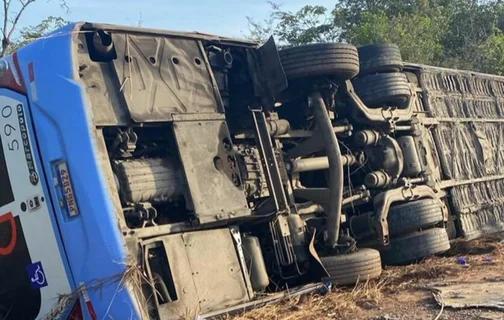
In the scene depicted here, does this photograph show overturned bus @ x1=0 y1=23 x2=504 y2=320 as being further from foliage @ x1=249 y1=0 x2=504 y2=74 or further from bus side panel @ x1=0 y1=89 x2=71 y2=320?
foliage @ x1=249 y1=0 x2=504 y2=74

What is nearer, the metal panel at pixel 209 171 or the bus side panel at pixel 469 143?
the metal panel at pixel 209 171

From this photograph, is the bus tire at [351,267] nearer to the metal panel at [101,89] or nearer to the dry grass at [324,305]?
the dry grass at [324,305]

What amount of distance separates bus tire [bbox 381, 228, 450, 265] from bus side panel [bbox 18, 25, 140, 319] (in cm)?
292

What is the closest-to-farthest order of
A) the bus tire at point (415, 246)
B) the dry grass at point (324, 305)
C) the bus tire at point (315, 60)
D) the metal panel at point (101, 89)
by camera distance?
the metal panel at point (101, 89)
the dry grass at point (324, 305)
the bus tire at point (315, 60)
the bus tire at point (415, 246)

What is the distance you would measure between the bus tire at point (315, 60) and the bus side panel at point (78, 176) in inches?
71.8

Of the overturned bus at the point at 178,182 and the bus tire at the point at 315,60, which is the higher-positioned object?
the bus tire at the point at 315,60

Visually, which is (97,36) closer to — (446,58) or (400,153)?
(400,153)

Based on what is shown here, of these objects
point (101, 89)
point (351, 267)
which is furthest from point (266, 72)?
point (351, 267)

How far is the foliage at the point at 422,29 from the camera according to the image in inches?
647

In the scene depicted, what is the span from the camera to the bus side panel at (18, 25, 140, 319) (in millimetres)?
3984

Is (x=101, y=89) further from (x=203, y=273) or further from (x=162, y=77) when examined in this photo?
(x=203, y=273)

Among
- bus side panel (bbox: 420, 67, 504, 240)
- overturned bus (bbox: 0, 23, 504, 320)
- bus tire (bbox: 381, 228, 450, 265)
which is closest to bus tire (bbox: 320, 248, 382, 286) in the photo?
overturned bus (bbox: 0, 23, 504, 320)

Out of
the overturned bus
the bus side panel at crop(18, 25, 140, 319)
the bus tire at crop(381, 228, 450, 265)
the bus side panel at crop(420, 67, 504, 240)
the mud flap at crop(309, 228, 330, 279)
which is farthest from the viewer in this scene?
the bus side panel at crop(420, 67, 504, 240)

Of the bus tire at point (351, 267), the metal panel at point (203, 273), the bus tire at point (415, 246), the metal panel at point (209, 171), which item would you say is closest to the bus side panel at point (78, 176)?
the metal panel at point (203, 273)
